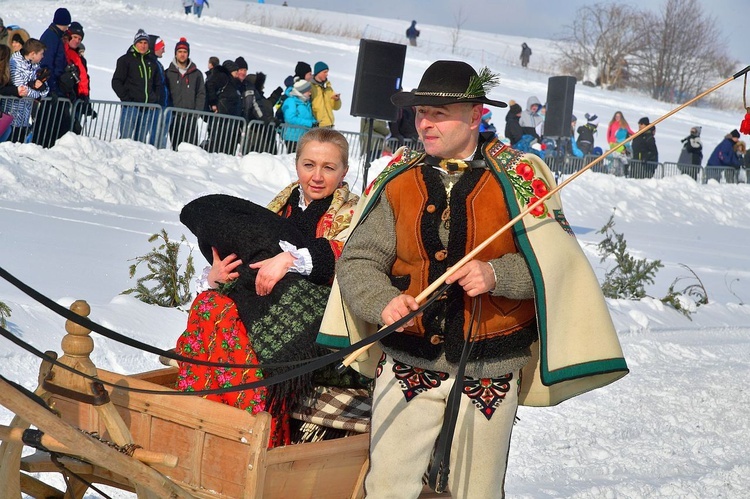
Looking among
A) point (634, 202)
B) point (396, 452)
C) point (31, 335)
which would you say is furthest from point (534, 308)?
A: point (634, 202)

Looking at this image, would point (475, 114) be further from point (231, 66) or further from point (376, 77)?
point (231, 66)

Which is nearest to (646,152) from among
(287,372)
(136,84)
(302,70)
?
(302,70)

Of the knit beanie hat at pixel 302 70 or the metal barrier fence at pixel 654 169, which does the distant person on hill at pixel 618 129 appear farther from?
the knit beanie hat at pixel 302 70

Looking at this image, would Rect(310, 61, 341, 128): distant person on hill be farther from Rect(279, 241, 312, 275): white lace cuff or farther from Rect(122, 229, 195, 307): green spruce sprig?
Rect(279, 241, 312, 275): white lace cuff

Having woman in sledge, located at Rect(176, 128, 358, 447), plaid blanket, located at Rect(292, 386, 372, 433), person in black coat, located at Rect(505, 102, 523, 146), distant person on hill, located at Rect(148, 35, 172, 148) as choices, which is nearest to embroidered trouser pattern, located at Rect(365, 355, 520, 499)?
plaid blanket, located at Rect(292, 386, 372, 433)

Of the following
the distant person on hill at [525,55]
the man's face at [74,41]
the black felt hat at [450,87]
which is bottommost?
the black felt hat at [450,87]

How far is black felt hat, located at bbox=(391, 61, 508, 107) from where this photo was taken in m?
3.52

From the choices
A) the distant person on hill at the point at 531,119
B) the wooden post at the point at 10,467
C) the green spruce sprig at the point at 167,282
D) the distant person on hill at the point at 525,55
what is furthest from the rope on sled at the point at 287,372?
the distant person on hill at the point at 525,55

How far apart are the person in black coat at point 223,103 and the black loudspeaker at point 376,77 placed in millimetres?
3702

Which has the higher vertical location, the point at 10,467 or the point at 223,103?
the point at 223,103

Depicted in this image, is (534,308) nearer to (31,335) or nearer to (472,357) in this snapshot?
(472,357)

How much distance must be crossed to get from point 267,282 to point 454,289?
811mm

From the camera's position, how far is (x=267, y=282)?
4.02 metres

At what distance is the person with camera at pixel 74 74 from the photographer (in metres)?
13.0
